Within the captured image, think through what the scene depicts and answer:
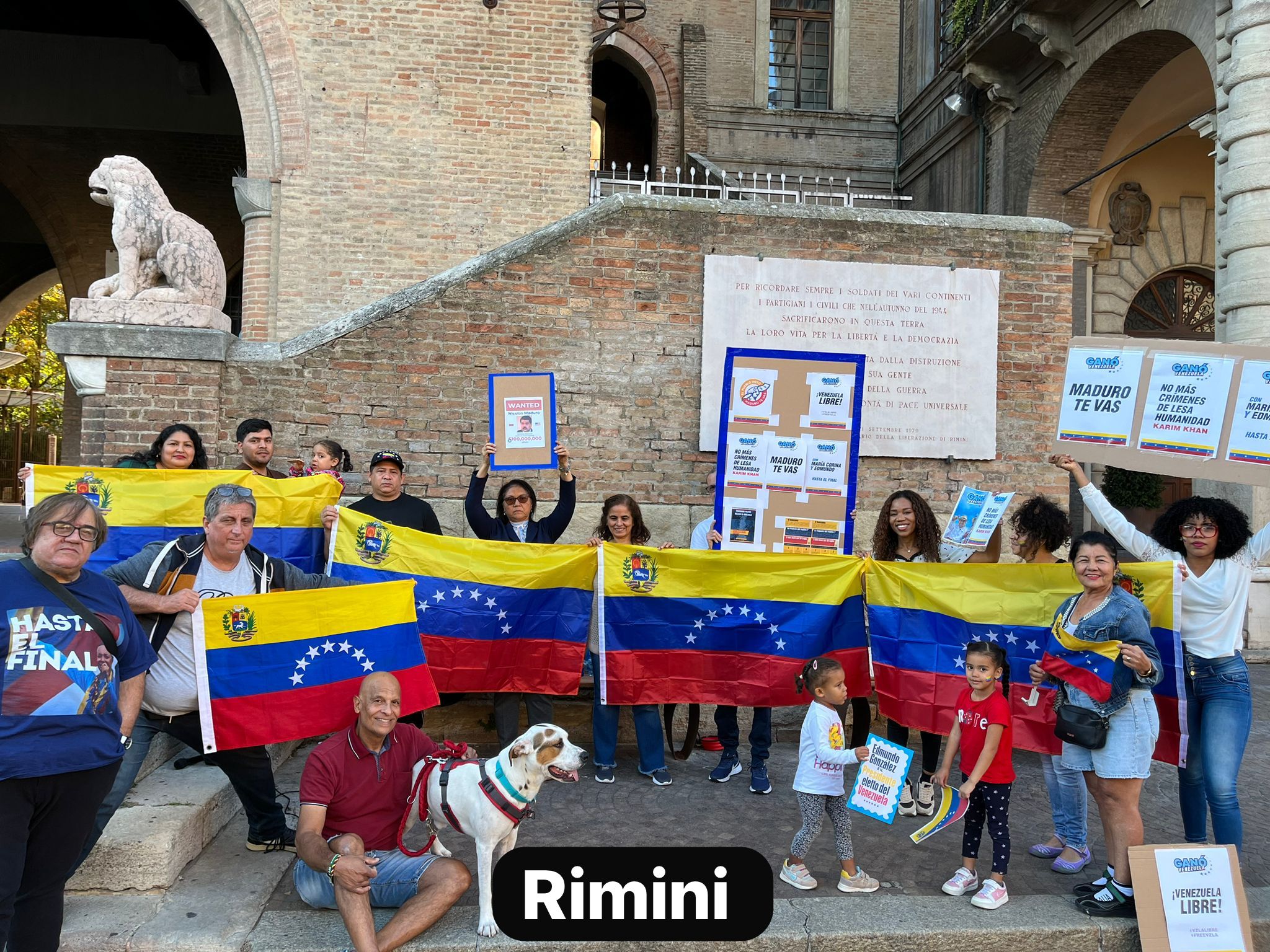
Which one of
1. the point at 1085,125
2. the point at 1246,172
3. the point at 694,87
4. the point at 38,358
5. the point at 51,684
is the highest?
the point at 694,87

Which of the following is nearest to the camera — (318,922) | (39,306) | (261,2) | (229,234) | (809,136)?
(318,922)

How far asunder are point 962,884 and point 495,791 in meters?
2.26

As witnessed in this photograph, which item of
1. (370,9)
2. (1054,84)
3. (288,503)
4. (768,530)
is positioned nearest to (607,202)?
(768,530)

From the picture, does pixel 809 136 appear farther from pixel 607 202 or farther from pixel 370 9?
pixel 607 202

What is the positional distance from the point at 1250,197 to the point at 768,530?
6.95 m

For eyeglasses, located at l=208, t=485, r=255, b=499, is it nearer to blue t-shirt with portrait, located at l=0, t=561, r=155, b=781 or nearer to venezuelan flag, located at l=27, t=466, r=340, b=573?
blue t-shirt with portrait, located at l=0, t=561, r=155, b=781

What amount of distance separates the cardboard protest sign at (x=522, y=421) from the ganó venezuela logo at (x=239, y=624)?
2.48 metres

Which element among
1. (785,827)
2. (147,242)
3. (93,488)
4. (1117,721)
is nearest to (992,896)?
(1117,721)

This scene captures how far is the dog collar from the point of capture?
411 cm

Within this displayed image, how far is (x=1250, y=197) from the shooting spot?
10.1m

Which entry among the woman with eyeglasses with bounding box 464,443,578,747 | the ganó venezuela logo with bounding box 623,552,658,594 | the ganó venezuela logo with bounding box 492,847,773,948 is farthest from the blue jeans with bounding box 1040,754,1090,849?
the woman with eyeglasses with bounding box 464,443,578,747

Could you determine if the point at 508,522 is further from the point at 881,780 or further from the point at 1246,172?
the point at 1246,172

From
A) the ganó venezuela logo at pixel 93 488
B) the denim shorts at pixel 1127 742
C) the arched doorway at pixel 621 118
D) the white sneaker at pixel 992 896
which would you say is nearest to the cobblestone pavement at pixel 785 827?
the white sneaker at pixel 992 896

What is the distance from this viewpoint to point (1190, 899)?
13.6 feet
